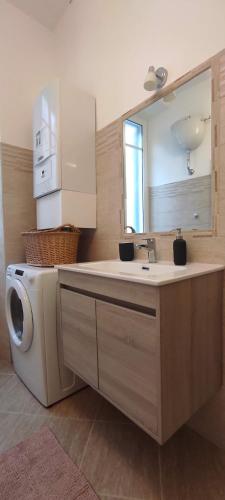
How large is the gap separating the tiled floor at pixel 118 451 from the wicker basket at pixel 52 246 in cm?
84

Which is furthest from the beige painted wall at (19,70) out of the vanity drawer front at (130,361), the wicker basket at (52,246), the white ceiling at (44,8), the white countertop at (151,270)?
the vanity drawer front at (130,361)

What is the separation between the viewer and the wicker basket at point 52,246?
1.46m

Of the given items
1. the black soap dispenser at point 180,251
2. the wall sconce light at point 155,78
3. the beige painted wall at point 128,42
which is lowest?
the black soap dispenser at point 180,251

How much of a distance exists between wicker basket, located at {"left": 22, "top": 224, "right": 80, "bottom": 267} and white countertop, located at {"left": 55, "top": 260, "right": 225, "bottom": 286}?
0.96 ft

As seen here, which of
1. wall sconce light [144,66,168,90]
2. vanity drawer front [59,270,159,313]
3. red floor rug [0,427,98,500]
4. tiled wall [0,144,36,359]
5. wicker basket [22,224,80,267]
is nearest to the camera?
vanity drawer front [59,270,159,313]

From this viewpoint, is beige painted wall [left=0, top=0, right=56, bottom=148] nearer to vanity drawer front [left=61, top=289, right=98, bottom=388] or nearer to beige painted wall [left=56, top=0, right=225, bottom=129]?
beige painted wall [left=56, top=0, right=225, bottom=129]

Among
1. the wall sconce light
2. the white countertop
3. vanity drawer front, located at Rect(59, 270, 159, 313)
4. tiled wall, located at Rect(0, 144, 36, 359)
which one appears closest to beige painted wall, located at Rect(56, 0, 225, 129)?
the wall sconce light

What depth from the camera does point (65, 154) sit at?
59.3 inches

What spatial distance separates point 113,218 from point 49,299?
66 centimetres

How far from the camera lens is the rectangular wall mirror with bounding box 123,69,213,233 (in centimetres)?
108

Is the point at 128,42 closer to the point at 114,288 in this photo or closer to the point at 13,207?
the point at 13,207

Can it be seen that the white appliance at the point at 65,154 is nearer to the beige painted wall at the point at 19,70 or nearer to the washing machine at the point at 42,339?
the beige painted wall at the point at 19,70

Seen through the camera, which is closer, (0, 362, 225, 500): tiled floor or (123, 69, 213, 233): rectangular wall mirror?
(0, 362, 225, 500): tiled floor

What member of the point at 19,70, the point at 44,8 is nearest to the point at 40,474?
the point at 19,70
